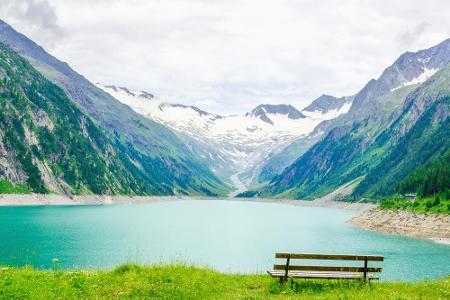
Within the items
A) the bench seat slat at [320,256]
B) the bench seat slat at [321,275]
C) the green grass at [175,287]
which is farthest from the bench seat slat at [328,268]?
the green grass at [175,287]

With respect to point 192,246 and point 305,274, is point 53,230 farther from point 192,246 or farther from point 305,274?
point 305,274

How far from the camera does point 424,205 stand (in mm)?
135625

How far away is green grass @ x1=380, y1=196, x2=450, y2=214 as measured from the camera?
125 m

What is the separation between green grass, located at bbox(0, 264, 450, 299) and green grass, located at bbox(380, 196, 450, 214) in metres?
108

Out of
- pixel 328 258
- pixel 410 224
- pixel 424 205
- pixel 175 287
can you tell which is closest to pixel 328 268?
pixel 328 258

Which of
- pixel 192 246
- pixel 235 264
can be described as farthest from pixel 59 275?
pixel 192 246

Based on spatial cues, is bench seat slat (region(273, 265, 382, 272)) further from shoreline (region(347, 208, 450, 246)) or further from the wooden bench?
shoreline (region(347, 208, 450, 246))

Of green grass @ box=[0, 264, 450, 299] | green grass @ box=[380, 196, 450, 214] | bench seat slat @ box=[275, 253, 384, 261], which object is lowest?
green grass @ box=[380, 196, 450, 214]

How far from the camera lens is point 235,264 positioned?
71562 mm

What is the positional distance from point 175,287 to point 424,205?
416 feet

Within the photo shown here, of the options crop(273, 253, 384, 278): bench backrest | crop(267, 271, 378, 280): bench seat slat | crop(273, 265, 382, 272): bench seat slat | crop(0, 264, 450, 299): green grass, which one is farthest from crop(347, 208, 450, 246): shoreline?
crop(0, 264, 450, 299): green grass

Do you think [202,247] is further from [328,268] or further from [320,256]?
[320,256]

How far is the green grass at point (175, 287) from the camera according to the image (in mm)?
21484

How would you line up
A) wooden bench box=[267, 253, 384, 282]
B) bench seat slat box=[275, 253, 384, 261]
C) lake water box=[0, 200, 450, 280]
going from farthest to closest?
lake water box=[0, 200, 450, 280]
wooden bench box=[267, 253, 384, 282]
bench seat slat box=[275, 253, 384, 261]
